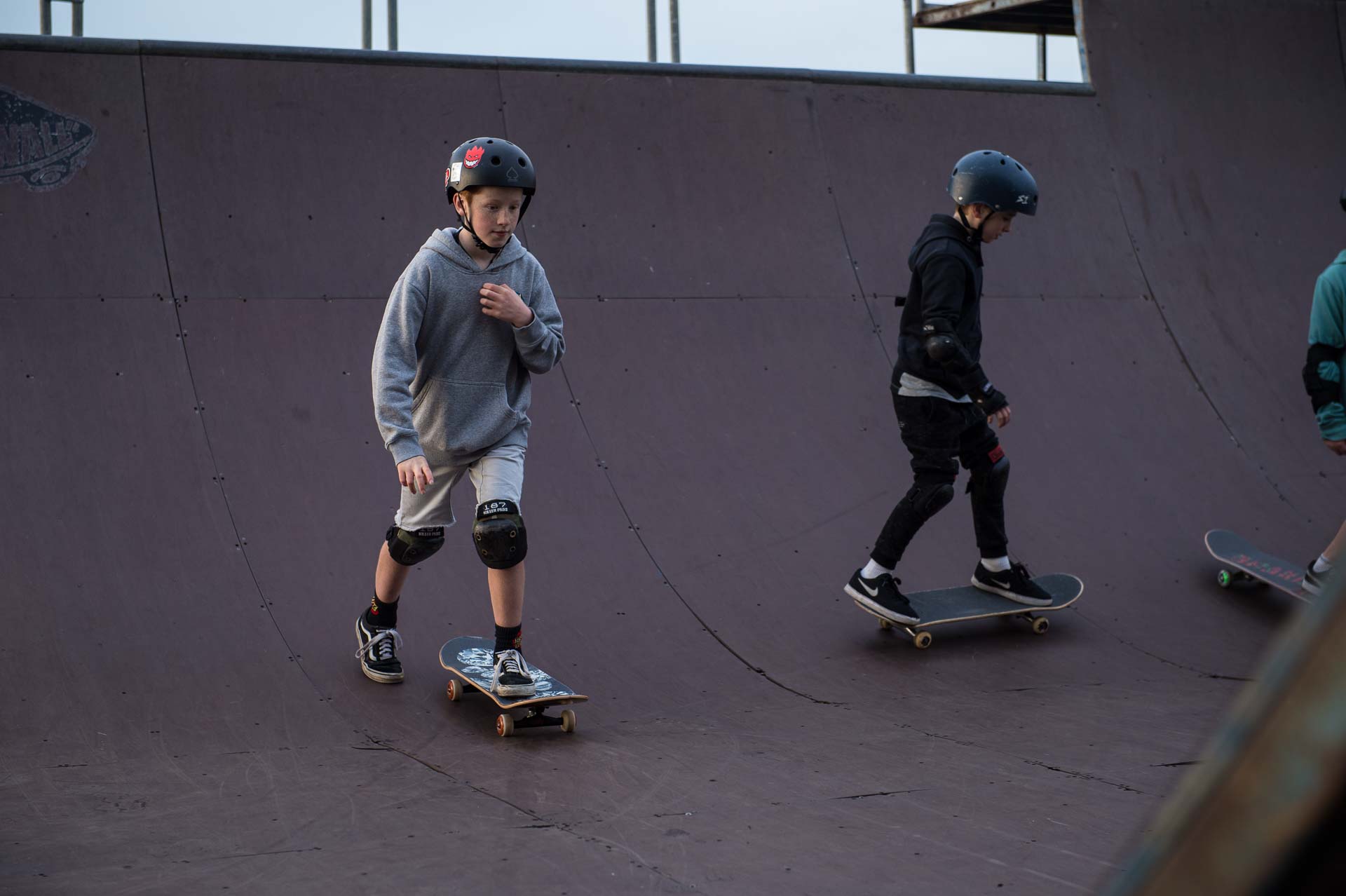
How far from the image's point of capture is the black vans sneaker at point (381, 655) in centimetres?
431

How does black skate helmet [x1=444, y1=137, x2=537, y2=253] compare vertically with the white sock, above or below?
above

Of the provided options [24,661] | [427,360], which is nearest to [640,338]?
[427,360]

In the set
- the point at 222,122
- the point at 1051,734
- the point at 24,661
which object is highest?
the point at 222,122

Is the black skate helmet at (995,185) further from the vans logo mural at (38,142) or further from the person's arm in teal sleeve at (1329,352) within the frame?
the vans logo mural at (38,142)

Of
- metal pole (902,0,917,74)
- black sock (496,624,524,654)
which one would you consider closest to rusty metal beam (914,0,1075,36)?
metal pole (902,0,917,74)

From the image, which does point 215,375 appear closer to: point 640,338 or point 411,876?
point 640,338

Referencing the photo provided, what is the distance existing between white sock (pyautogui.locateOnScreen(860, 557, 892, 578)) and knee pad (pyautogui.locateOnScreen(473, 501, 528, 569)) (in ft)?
5.49

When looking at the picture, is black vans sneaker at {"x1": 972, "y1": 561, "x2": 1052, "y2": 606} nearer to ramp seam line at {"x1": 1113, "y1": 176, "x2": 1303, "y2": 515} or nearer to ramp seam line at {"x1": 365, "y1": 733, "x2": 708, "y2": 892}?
ramp seam line at {"x1": 1113, "y1": 176, "x2": 1303, "y2": 515}

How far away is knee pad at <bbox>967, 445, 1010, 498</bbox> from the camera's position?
5.20m

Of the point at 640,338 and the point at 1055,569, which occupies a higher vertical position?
the point at 640,338

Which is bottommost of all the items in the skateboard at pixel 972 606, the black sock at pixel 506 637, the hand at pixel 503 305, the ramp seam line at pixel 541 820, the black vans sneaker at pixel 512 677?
the ramp seam line at pixel 541 820

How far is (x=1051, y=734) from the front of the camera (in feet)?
13.0

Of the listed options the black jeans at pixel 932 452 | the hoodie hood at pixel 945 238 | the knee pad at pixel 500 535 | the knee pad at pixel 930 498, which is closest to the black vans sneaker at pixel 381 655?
the knee pad at pixel 500 535

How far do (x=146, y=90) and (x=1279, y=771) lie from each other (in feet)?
21.2
